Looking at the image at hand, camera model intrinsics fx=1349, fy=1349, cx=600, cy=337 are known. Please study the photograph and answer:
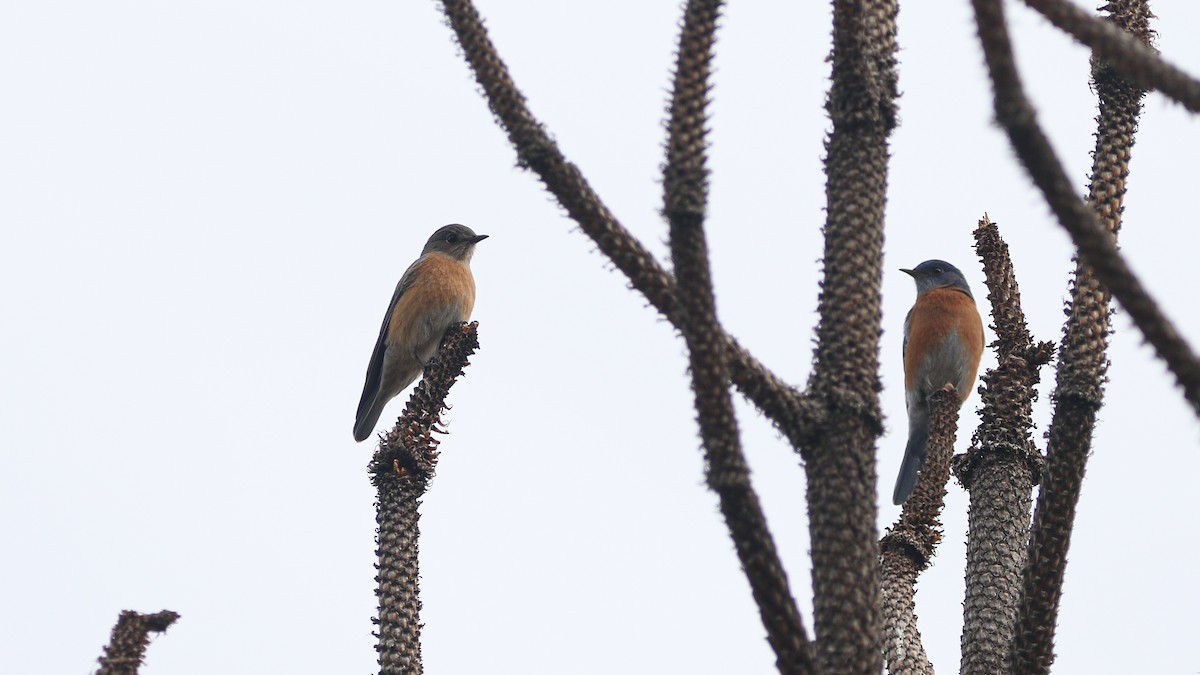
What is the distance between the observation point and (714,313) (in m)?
2.22

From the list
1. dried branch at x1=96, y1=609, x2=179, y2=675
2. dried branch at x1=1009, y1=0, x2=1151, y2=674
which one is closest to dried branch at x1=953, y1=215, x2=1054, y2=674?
dried branch at x1=1009, y1=0, x2=1151, y2=674

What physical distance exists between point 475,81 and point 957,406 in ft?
11.2

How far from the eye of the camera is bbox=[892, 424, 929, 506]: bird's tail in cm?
919

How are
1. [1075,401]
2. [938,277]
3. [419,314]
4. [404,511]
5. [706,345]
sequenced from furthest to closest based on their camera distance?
1. [938,277]
2. [419,314]
3. [404,511]
4. [1075,401]
5. [706,345]

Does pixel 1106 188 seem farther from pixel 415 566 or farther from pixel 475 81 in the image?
pixel 415 566

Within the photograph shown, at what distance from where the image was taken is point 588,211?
9.07 feet

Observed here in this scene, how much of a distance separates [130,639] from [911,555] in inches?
110

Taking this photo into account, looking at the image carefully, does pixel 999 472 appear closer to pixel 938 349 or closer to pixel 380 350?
pixel 938 349

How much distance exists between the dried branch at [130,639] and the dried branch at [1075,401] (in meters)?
1.84

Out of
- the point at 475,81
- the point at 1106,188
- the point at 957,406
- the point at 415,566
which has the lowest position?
the point at 415,566

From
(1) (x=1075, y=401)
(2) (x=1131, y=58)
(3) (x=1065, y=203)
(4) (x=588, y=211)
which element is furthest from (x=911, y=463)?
(3) (x=1065, y=203)

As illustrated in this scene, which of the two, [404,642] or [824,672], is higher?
[404,642]

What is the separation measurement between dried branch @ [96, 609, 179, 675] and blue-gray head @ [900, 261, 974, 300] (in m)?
9.04

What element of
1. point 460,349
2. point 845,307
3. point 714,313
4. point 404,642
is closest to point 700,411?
point 714,313
